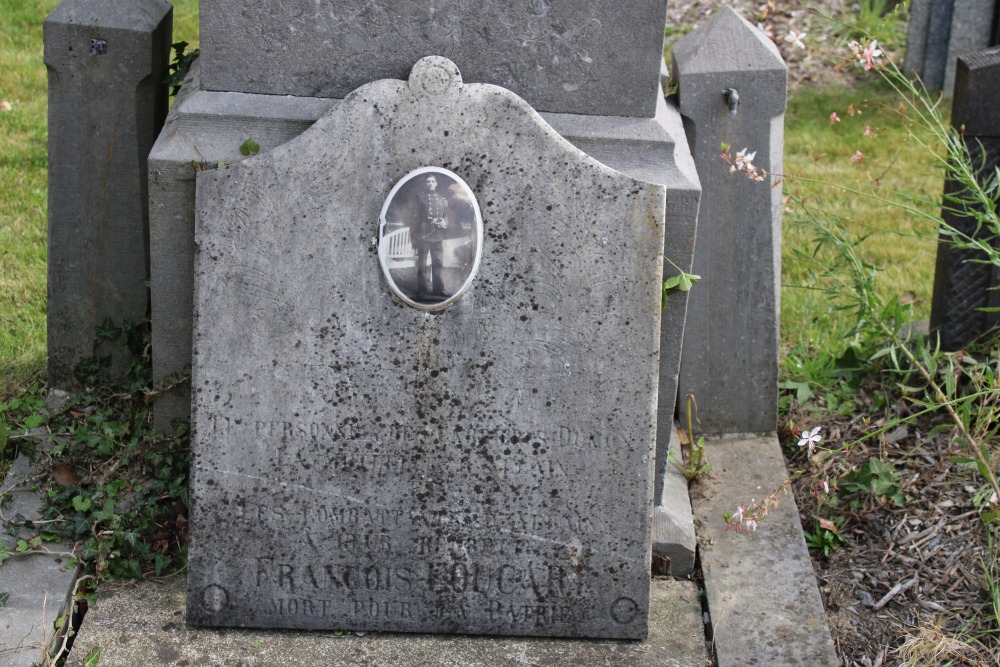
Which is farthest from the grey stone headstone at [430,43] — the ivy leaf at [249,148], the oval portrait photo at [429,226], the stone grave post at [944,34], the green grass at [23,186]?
the stone grave post at [944,34]

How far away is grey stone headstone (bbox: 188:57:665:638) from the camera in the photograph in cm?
264

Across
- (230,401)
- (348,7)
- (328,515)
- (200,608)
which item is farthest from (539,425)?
(348,7)

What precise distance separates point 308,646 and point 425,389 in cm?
65

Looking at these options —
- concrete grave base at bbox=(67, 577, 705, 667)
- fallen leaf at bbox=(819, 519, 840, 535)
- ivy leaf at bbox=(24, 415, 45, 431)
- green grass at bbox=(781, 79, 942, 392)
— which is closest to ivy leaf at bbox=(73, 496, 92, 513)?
concrete grave base at bbox=(67, 577, 705, 667)

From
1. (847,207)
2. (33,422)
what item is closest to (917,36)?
(847,207)

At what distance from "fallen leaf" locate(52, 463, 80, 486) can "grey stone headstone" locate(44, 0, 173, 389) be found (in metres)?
0.43

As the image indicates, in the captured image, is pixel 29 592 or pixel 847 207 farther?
pixel 847 207

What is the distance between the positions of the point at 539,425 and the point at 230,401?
72 centimetres

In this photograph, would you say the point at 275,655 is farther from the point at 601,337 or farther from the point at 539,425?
the point at 601,337

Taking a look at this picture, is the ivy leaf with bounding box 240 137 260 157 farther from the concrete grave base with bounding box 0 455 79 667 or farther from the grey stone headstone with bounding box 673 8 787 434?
the grey stone headstone with bounding box 673 8 787 434

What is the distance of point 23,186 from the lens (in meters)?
5.04

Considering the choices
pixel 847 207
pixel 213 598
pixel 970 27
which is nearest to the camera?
pixel 213 598

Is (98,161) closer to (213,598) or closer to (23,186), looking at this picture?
(213,598)

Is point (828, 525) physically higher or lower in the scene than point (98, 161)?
lower
